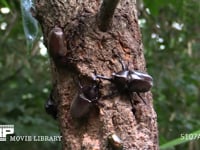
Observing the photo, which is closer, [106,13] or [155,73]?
[106,13]

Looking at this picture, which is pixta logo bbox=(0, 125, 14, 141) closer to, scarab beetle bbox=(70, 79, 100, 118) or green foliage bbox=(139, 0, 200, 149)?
green foliage bbox=(139, 0, 200, 149)

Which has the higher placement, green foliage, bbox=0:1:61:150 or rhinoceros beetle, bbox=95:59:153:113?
rhinoceros beetle, bbox=95:59:153:113

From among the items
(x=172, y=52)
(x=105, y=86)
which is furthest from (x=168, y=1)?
(x=105, y=86)

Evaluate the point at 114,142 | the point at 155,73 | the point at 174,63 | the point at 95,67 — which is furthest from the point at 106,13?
Result: the point at 174,63

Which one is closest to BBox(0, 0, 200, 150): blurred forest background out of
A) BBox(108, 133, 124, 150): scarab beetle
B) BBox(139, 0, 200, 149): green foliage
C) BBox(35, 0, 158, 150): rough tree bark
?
BBox(139, 0, 200, 149): green foliage

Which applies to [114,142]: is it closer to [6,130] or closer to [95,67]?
[95,67]

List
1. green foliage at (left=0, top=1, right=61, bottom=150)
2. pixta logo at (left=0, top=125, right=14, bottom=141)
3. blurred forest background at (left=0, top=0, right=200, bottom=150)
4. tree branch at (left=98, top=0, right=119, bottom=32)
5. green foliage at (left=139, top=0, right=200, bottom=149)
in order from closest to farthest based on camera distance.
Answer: tree branch at (left=98, top=0, right=119, bottom=32), pixta logo at (left=0, top=125, right=14, bottom=141), green foliage at (left=0, top=1, right=61, bottom=150), blurred forest background at (left=0, top=0, right=200, bottom=150), green foliage at (left=139, top=0, right=200, bottom=149)

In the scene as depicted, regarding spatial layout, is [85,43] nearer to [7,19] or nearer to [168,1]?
[168,1]
